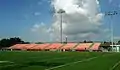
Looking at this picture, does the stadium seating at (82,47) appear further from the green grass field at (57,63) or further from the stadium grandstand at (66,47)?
the green grass field at (57,63)

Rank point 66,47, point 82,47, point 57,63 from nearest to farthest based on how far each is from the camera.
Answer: point 57,63
point 82,47
point 66,47

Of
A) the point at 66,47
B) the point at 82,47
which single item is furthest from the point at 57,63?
the point at 66,47

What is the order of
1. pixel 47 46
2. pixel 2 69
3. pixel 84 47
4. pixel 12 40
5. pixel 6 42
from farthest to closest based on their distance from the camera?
pixel 12 40 < pixel 6 42 < pixel 47 46 < pixel 84 47 < pixel 2 69

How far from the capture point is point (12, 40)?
502 ft

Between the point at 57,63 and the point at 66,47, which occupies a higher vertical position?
the point at 66,47

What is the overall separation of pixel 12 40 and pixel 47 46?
117 feet

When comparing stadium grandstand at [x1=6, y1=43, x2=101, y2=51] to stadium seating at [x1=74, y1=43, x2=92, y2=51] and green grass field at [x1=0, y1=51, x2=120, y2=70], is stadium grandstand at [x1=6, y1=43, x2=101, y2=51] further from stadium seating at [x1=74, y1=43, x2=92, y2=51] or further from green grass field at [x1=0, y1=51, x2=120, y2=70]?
green grass field at [x1=0, y1=51, x2=120, y2=70]

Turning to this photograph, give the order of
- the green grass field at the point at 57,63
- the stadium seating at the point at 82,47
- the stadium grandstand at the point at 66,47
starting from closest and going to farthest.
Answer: the green grass field at the point at 57,63 < the stadium grandstand at the point at 66,47 < the stadium seating at the point at 82,47

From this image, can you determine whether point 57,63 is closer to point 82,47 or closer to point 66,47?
point 82,47

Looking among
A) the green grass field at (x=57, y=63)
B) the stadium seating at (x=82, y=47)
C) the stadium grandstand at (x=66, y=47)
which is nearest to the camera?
the green grass field at (x=57, y=63)

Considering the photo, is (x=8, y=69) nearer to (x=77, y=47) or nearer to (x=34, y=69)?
(x=34, y=69)

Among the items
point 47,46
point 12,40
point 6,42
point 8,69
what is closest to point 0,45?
point 6,42

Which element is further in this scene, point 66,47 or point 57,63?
point 66,47

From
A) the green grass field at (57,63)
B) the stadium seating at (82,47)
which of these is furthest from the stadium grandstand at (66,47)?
the green grass field at (57,63)
